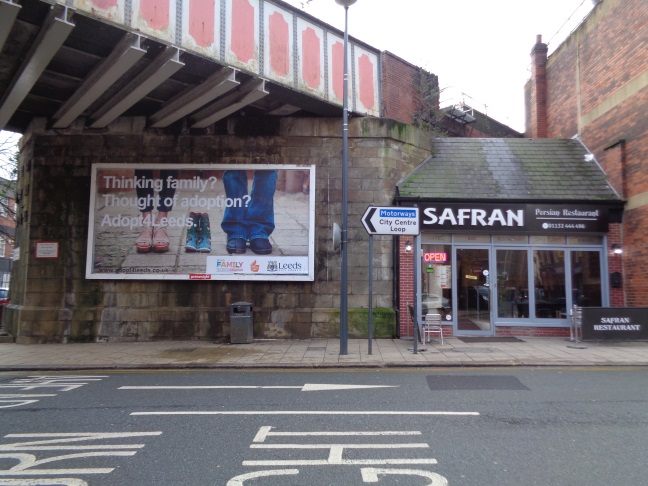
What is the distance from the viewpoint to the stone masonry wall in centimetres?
1290

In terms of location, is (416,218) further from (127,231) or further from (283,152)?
(127,231)

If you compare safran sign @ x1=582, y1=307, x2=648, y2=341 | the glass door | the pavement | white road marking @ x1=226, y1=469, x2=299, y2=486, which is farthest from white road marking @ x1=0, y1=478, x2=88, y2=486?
safran sign @ x1=582, y1=307, x2=648, y2=341

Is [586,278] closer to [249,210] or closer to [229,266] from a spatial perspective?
[249,210]

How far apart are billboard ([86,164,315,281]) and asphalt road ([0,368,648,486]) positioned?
15.9ft

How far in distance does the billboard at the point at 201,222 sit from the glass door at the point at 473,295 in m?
4.14

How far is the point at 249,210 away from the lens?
13180mm

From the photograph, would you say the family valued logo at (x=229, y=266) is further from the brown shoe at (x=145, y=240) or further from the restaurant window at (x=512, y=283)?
the restaurant window at (x=512, y=283)

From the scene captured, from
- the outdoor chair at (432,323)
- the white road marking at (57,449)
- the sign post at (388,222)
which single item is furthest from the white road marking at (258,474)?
the outdoor chair at (432,323)

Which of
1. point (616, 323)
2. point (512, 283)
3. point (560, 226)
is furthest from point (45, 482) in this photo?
point (560, 226)

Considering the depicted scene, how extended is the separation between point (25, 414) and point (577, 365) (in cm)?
919

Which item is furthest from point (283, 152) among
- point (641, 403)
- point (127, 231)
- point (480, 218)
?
point (641, 403)

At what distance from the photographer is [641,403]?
6430 millimetres

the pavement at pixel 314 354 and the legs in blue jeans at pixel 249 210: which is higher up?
the legs in blue jeans at pixel 249 210

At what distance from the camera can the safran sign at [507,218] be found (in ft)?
43.1
